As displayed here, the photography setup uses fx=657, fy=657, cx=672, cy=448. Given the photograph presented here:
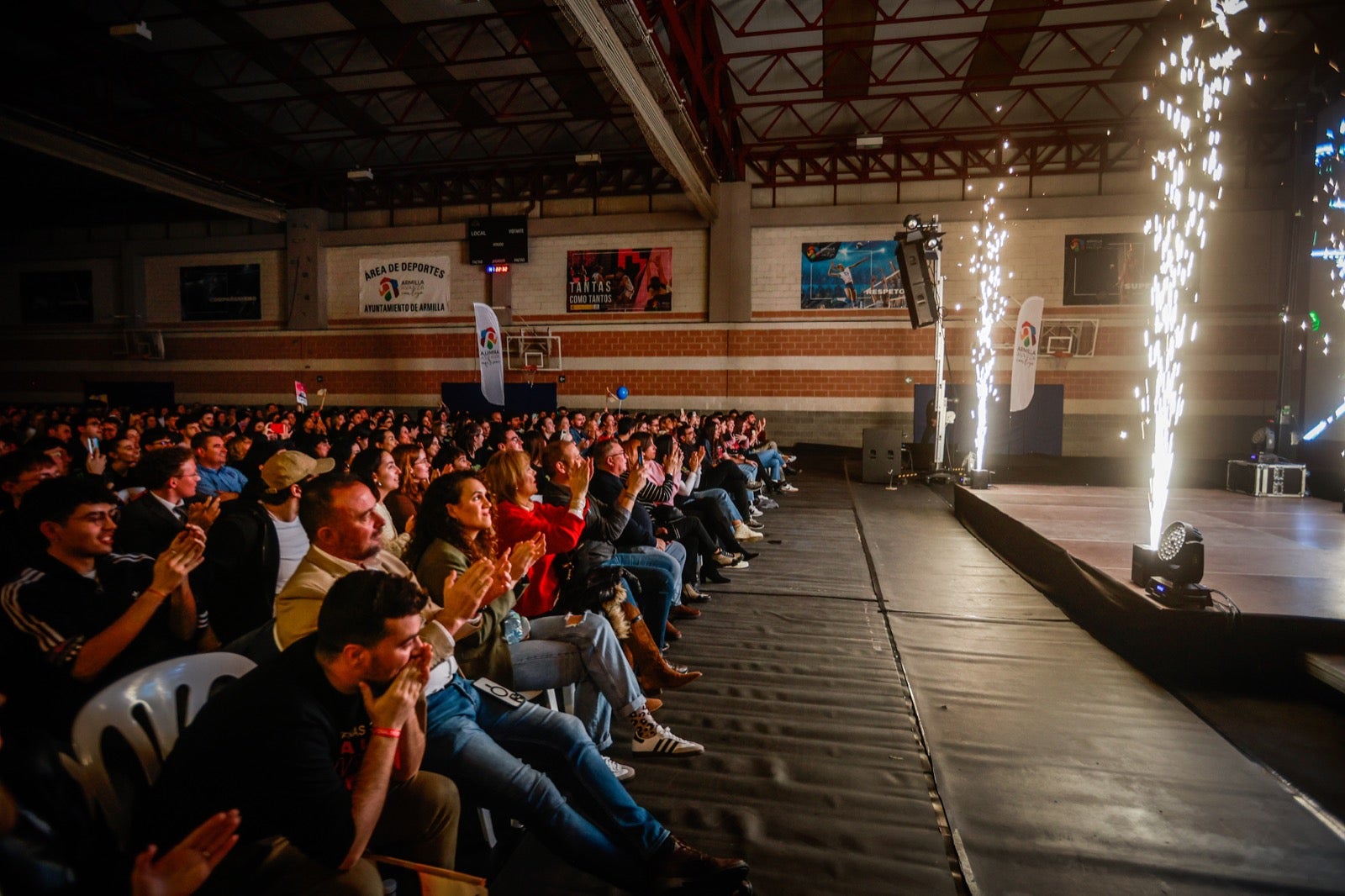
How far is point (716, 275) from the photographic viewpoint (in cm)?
1268

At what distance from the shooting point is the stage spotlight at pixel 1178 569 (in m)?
3.29

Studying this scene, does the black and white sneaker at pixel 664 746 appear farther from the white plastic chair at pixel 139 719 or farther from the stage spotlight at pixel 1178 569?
the stage spotlight at pixel 1178 569

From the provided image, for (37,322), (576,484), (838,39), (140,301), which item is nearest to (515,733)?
(576,484)

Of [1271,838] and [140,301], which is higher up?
[140,301]

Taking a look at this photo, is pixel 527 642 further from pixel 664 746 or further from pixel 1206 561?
pixel 1206 561

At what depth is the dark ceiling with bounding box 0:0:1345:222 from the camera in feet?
27.6

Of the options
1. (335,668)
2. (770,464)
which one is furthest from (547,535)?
(770,464)

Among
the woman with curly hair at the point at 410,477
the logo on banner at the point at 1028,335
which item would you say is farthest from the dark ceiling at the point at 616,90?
the woman with curly hair at the point at 410,477

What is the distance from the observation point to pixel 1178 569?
10.9 ft

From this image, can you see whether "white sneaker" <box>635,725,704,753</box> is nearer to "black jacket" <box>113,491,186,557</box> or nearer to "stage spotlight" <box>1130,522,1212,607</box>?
"black jacket" <box>113,491,186,557</box>

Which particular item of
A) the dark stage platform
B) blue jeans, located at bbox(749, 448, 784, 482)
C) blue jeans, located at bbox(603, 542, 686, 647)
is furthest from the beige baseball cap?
blue jeans, located at bbox(749, 448, 784, 482)

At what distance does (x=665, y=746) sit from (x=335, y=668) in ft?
4.99

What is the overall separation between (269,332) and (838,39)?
12.7 meters

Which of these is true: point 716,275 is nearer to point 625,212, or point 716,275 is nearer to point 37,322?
point 625,212
